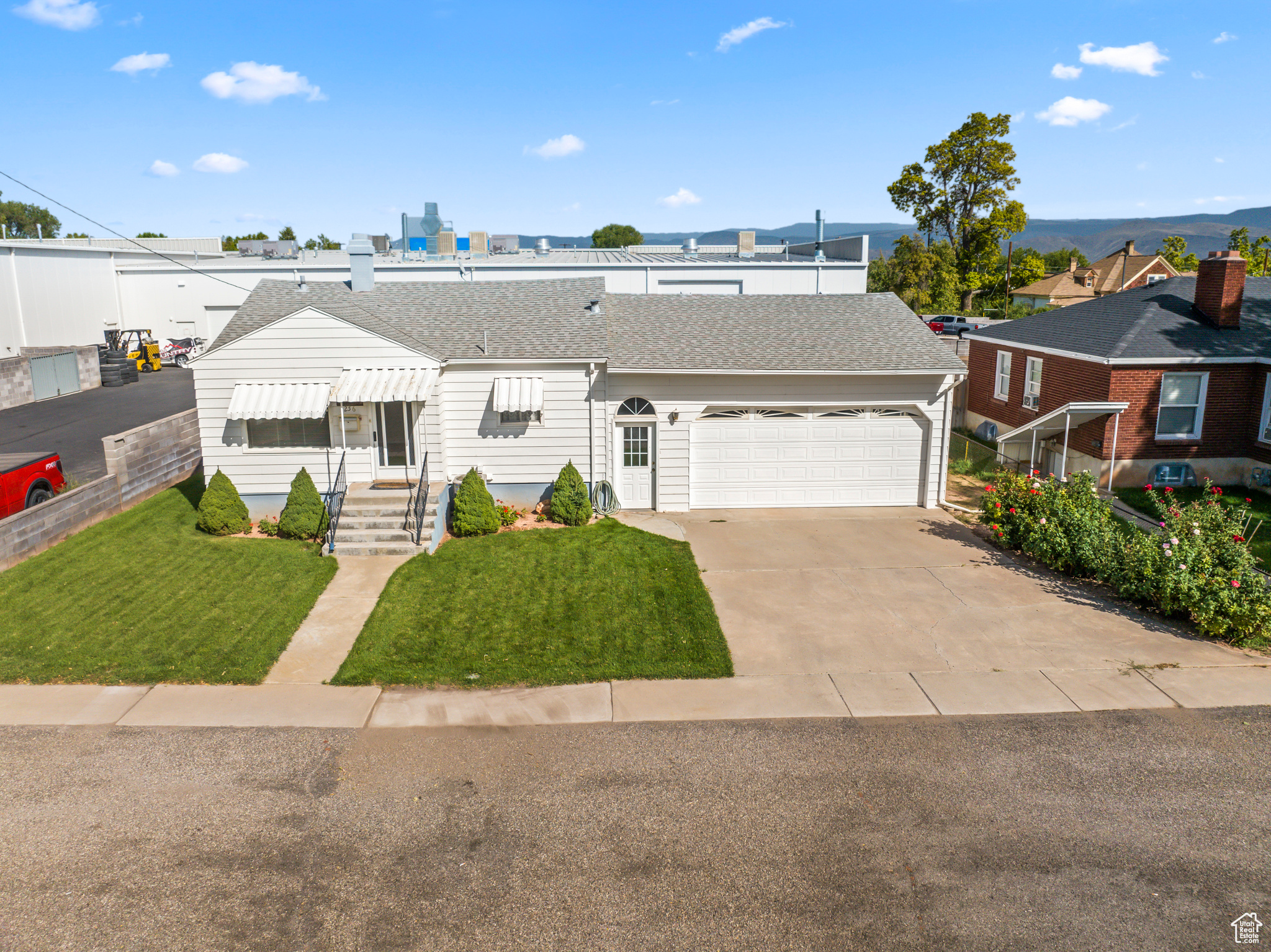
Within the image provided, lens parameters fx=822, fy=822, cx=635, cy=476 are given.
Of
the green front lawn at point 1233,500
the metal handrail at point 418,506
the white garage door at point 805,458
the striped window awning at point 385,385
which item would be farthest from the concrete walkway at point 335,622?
the green front lawn at point 1233,500

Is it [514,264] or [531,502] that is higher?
[514,264]

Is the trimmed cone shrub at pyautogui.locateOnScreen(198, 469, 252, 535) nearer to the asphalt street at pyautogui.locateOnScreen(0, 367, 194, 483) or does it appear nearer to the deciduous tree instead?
the asphalt street at pyautogui.locateOnScreen(0, 367, 194, 483)

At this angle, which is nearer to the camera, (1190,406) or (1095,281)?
(1190,406)

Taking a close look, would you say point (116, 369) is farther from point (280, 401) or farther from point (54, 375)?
point (280, 401)

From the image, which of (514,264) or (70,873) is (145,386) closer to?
(514,264)

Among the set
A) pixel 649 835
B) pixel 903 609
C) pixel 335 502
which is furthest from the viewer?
pixel 335 502

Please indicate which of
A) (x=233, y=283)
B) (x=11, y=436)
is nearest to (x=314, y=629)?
(x=11, y=436)

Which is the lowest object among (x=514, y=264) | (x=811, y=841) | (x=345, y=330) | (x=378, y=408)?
(x=811, y=841)

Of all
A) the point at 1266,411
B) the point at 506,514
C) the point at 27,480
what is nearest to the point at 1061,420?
the point at 1266,411
